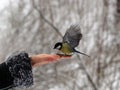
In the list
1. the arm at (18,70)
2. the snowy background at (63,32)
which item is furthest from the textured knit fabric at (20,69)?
the snowy background at (63,32)

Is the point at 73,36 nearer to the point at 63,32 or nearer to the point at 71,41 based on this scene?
the point at 71,41

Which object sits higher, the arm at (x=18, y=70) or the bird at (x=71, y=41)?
the bird at (x=71, y=41)

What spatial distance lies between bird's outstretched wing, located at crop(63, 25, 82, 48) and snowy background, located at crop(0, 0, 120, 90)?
1.69 meters

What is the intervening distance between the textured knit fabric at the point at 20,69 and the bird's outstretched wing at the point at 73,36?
0.11m

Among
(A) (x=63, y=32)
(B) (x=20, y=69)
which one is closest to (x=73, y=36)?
(B) (x=20, y=69)

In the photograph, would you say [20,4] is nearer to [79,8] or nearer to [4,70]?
[79,8]

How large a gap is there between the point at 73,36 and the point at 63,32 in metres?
1.82

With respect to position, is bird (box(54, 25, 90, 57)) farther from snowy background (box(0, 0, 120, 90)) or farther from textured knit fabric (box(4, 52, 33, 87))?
snowy background (box(0, 0, 120, 90))

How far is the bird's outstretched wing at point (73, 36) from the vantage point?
118 cm

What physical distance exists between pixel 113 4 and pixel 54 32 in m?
0.50

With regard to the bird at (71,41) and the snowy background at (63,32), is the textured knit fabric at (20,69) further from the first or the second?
the snowy background at (63,32)

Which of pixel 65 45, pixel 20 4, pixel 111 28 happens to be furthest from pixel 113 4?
pixel 65 45

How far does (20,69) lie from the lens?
1144 mm

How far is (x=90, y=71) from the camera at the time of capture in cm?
297
